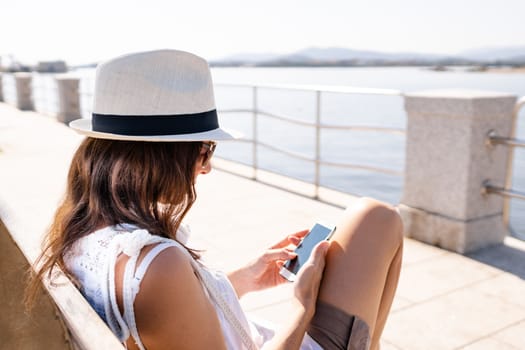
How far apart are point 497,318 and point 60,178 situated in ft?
14.6

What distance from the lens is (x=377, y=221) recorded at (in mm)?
1536

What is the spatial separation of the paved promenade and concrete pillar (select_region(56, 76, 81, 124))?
18.9 ft

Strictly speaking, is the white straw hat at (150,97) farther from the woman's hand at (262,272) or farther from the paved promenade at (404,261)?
the woman's hand at (262,272)

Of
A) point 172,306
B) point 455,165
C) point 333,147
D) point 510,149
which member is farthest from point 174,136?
point 333,147

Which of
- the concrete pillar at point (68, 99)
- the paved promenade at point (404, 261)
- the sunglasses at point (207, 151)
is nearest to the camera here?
the sunglasses at point (207, 151)

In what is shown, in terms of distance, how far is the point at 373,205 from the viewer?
157 cm

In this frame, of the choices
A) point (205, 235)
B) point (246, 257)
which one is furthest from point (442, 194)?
point (205, 235)

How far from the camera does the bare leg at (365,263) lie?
144cm

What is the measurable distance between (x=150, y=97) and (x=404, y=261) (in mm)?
2446

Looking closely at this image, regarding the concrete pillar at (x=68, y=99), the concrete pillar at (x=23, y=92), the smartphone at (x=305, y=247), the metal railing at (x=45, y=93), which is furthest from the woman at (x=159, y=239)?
the concrete pillar at (x=23, y=92)

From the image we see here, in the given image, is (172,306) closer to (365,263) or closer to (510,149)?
(365,263)

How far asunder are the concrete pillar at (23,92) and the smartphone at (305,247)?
14.1 metres

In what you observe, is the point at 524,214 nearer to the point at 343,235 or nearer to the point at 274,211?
the point at 274,211

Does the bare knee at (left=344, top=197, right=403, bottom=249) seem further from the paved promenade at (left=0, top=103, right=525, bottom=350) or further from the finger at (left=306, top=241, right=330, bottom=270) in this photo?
the paved promenade at (left=0, top=103, right=525, bottom=350)
